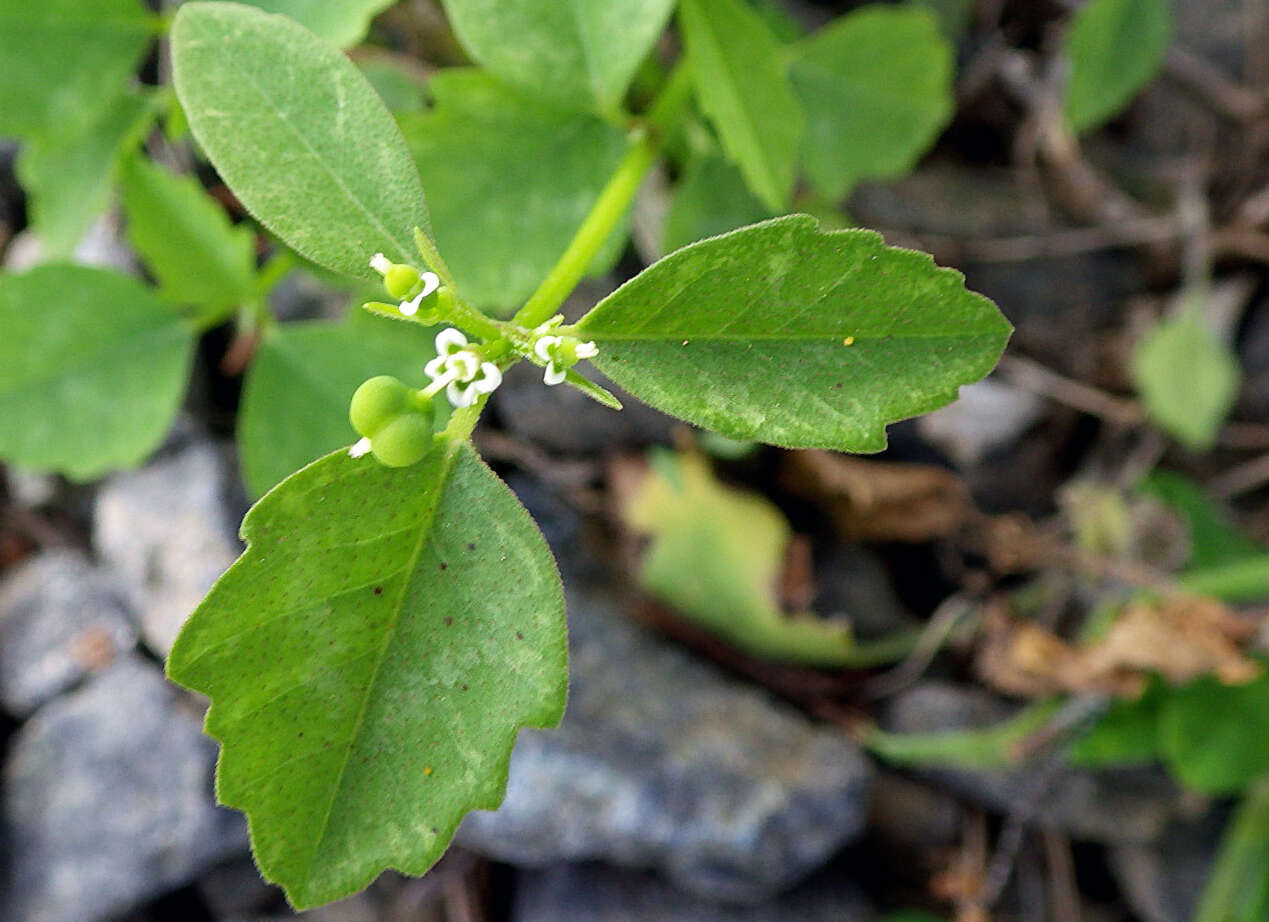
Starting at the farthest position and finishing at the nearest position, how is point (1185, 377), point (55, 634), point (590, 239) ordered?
point (1185, 377) → point (55, 634) → point (590, 239)

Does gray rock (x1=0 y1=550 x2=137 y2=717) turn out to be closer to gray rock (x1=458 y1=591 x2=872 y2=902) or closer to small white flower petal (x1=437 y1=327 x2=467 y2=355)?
gray rock (x1=458 y1=591 x2=872 y2=902)

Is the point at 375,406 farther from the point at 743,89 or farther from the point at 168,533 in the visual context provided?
the point at 168,533

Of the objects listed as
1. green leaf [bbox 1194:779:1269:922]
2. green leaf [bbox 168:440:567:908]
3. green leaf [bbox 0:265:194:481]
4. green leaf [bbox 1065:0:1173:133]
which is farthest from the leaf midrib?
green leaf [bbox 1194:779:1269:922]

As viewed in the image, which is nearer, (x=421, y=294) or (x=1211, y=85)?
(x=421, y=294)

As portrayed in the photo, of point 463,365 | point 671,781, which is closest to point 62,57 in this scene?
point 463,365

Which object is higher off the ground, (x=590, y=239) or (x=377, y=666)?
(x=590, y=239)

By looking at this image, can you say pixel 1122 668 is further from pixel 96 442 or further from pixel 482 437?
pixel 96 442

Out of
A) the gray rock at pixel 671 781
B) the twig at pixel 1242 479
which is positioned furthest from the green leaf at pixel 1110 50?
the gray rock at pixel 671 781
